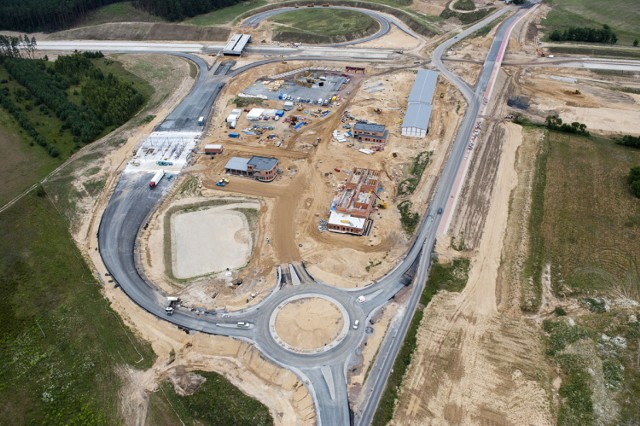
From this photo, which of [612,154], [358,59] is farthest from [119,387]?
[358,59]

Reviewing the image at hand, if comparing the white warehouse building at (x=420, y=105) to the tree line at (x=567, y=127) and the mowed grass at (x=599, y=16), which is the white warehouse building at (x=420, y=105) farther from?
the mowed grass at (x=599, y=16)

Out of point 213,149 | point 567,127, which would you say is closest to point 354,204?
point 213,149

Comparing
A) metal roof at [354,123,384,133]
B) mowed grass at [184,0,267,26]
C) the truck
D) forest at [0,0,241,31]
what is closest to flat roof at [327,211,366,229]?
metal roof at [354,123,384,133]

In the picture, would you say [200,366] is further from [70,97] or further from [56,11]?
[56,11]

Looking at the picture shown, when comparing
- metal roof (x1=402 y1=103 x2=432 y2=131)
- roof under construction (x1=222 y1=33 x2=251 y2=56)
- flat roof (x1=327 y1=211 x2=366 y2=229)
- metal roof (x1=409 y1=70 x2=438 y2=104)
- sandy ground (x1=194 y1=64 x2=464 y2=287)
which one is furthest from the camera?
roof under construction (x1=222 y1=33 x2=251 y2=56)

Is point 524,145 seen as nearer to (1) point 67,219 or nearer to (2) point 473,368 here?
(2) point 473,368

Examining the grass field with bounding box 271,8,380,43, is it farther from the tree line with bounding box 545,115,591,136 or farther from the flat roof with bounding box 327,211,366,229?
the flat roof with bounding box 327,211,366,229

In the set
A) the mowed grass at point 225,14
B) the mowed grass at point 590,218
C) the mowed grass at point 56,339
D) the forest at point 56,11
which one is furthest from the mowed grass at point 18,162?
the mowed grass at point 590,218
